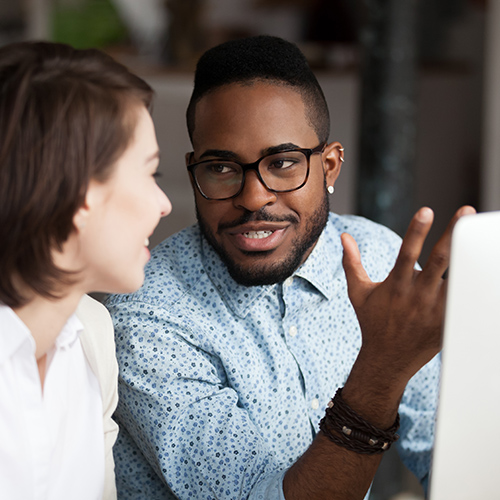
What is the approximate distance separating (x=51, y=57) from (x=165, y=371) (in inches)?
20.4

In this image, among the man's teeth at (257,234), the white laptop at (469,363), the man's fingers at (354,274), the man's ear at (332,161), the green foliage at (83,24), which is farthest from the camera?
the green foliage at (83,24)

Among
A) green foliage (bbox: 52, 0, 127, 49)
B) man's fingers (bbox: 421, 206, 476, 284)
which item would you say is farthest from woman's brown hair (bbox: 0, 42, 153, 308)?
green foliage (bbox: 52, 0, 127, 49)

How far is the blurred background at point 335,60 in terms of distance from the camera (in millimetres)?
3352

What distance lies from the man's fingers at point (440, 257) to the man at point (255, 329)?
3.4 inches

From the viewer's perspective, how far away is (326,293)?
4.05 ft

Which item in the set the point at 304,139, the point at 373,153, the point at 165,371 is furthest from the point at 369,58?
the point at 165,371

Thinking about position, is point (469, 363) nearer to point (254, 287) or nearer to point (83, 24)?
point (254, 287)

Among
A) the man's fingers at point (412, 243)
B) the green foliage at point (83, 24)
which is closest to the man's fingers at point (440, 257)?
the man's fingers at point (412, 243)

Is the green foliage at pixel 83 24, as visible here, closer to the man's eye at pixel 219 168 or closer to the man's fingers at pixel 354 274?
the man's eye at pixel 219 168

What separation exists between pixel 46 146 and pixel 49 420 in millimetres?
383

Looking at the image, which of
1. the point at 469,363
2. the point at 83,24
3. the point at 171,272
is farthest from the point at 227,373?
the point at 83,24

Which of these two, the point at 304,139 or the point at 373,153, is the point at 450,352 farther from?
the point at 373,153

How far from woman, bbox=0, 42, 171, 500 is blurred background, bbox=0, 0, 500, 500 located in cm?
218

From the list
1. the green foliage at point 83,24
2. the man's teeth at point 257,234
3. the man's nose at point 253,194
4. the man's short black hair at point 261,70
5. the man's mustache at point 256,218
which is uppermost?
the green foliage at point 83,24
